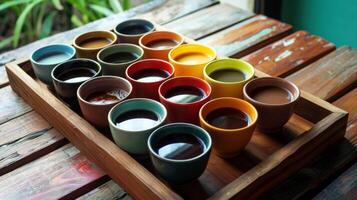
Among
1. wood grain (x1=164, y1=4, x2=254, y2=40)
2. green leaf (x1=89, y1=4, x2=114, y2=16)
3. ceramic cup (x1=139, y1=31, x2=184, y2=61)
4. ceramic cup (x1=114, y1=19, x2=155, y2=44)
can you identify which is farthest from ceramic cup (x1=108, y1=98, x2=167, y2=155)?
green leaf (x1=89, y1=4, x2=114, y2=16)

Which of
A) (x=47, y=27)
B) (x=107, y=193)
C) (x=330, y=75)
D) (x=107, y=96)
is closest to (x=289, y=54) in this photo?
(x=330, y=75)

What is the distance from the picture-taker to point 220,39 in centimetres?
126

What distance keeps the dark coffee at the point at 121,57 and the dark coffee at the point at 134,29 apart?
136 mm

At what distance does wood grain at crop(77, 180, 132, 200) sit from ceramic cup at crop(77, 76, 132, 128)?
0.12 meters

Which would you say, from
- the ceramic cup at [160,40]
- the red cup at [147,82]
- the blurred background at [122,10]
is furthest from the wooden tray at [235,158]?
the blurred background at [122,10]

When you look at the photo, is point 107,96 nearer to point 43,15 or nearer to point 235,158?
point 235,158

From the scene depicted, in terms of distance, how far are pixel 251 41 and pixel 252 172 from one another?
1.82 ft

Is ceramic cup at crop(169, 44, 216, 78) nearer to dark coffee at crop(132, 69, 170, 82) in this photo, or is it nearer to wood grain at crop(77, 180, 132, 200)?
dark coffee at crop(132, 69, 170, 82)

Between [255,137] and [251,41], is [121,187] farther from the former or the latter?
[251,41]

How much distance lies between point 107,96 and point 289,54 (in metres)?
0.50

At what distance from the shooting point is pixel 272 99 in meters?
0.90

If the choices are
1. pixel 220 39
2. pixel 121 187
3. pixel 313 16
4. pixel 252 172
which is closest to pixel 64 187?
pixel 121 187

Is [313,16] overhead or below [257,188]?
below

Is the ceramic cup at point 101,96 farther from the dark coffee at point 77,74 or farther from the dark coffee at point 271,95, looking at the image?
the dark coffee at point 271,95
